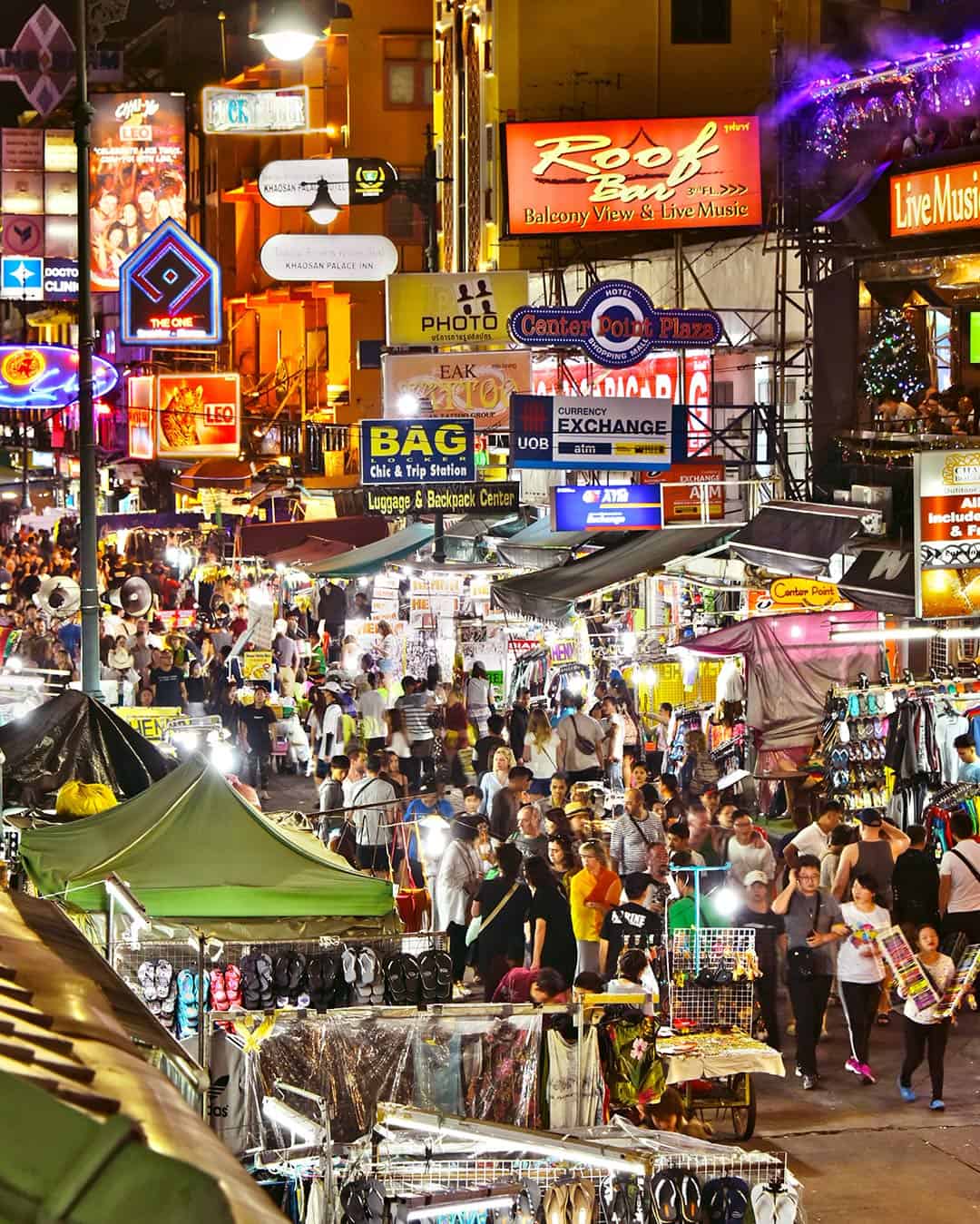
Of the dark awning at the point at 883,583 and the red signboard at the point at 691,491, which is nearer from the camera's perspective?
the dark awning at the point at 883,583

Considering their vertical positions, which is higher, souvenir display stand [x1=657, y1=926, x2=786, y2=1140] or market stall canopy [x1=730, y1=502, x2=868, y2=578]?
market stall canopy [x1=730, y1=502, x2=868, y2=578]

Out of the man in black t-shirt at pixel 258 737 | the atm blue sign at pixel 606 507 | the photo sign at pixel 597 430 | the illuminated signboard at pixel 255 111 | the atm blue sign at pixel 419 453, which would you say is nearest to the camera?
the photo sign at pixel 597 430

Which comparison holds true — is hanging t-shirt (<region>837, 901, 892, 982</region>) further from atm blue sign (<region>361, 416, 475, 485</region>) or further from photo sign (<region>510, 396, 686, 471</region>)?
atm blue sign (<region>361, 416, 475, 485</region>)

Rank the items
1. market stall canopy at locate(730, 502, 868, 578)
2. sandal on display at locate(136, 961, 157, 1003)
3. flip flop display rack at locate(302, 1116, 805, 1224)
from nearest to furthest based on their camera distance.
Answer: flip flop display rack at locate(302, 1116, 805, 1224)
sandal on display at locate(136, 961, 157, 1003)
market stall canopy at locate(730, 502, 868, 578)

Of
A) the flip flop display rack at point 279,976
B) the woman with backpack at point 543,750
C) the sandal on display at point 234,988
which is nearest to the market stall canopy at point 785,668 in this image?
the woman with backpack at point 543,750

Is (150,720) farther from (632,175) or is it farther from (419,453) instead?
(632,175)

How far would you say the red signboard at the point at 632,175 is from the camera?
25.0 metres

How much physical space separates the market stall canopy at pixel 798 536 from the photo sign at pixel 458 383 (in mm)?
4874

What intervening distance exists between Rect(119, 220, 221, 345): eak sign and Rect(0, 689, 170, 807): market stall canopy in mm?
14713

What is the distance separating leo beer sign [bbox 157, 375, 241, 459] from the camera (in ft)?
117

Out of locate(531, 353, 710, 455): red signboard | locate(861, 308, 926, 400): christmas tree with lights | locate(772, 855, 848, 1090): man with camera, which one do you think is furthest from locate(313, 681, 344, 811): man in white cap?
locate(772, 855, 848, 1090): man with camera

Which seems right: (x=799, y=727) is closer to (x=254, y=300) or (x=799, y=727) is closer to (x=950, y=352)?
(x=950, y=352)

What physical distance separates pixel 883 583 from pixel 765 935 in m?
6.67

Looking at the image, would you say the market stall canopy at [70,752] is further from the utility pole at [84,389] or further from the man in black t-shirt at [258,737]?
the man in black t-shirt at [258,737]
